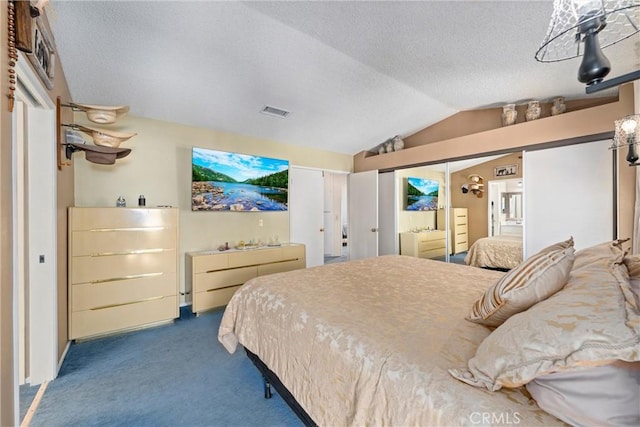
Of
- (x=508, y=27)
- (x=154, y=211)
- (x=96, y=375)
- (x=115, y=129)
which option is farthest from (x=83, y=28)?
(x=508, y=27)

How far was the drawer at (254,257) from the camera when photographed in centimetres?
362

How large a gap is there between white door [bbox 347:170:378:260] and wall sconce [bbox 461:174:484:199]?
1.55 m

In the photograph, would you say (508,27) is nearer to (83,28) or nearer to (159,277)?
(83,28)

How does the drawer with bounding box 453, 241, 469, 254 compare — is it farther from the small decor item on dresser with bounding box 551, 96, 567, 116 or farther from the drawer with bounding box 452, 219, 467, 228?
the small decor item on dresser with bounding box 551, 96, 567, 116

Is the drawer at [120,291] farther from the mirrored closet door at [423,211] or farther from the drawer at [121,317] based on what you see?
the mirrored closet door at [423,211]

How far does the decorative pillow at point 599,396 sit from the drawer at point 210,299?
3.37m

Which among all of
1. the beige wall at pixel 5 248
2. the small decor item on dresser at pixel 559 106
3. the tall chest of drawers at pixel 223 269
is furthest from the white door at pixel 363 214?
the beige wall at pixel 5 248

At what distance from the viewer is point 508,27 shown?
214cm

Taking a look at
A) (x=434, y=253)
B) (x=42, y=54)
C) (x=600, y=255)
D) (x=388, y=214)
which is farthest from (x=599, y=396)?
(x=388, y=214)

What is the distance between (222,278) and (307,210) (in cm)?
202

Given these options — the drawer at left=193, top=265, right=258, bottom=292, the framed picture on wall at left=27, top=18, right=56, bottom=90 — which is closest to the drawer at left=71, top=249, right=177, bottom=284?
the drawer at left=193, top=265, right=258, bottom=292

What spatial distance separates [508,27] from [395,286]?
87.1 inches

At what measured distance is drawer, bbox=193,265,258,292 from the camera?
3.35 m

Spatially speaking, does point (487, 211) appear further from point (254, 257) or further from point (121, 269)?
point (121, 269)
